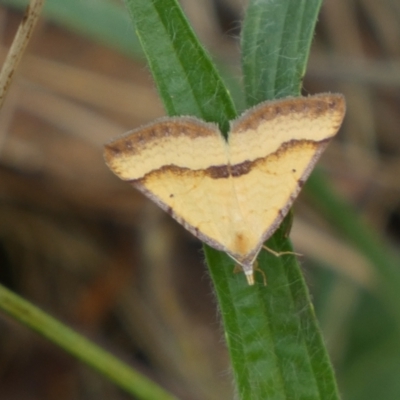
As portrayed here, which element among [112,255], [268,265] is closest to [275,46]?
[268,265]

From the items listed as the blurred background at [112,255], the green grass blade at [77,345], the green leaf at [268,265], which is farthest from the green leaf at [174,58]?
the blurred background at [112,255]

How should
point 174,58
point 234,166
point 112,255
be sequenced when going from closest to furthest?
point 174,58 → point 234,166 → point 112,255

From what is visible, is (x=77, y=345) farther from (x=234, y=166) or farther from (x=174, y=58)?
(x=174, y=58)

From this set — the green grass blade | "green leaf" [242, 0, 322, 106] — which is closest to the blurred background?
the green grass blade

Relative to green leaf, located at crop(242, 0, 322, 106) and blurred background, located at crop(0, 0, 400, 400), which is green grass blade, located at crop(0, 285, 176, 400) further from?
blurred background, located at crop(0, 0, 400, 400)

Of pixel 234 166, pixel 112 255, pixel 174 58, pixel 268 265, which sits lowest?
pixel 112 255

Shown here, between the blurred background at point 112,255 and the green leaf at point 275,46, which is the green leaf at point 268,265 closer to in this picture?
the green leaf at point 275,46
